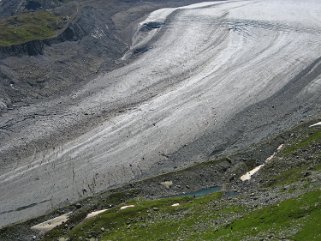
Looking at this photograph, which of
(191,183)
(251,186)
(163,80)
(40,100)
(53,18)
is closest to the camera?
(251,186)

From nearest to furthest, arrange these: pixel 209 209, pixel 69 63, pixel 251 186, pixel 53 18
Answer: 1. pixel 209 209
2. pixel 251 186
3. pixel 69 63
4. pixel 53 18

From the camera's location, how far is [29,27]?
126 metres

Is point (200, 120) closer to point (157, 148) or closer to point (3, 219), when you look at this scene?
point (157, 148)

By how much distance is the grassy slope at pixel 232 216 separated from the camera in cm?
3875

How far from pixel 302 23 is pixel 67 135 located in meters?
77.1

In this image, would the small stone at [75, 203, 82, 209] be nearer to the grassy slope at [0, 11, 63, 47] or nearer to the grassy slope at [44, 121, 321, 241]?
the grassy slope at [44, 121, 321, 241]

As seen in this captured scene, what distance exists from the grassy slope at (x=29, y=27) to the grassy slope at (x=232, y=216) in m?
69.5

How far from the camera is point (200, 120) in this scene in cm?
8275

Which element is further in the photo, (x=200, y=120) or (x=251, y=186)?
(x=200, y=120)

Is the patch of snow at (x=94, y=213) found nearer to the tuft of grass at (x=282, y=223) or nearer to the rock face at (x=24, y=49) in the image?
the tuft of grass at (x=282, y=223)

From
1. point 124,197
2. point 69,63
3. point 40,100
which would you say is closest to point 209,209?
point 124,197

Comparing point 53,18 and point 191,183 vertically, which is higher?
point 53,18

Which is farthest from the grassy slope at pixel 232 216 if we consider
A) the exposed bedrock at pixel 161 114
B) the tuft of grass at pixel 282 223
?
the exposed bedrock at pixel 161 114

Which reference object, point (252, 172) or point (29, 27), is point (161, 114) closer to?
point (252, 172)
